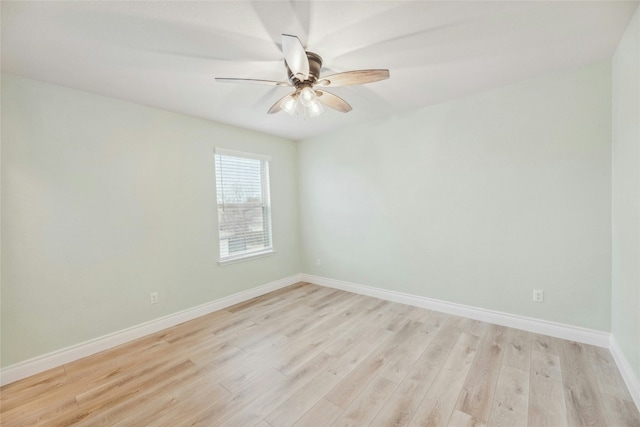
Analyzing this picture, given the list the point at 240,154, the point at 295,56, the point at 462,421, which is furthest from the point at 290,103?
the point at 462,421

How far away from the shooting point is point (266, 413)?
1648mm

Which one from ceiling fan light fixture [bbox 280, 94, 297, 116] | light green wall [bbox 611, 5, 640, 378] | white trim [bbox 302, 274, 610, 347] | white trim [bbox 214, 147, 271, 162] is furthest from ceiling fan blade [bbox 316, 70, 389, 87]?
white trim [bbox 302, 274, 610, 347]

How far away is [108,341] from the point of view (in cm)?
248

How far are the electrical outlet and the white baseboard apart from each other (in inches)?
130

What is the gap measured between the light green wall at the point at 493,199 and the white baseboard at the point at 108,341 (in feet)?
5.79

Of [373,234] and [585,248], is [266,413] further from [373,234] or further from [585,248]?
[585,248]

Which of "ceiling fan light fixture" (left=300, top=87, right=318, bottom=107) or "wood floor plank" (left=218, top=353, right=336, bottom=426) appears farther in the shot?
"ceiling fan light fixture" (left=300, top=87, right=318, bottom=107)

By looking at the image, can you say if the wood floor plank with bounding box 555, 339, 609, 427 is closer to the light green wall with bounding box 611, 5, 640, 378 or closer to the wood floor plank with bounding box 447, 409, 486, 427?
the light green wall with bounding box 611, 5, 640, 378

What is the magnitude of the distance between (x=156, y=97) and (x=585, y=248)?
13.9 ft

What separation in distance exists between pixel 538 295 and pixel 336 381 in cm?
212

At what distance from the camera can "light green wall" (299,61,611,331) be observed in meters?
2.24

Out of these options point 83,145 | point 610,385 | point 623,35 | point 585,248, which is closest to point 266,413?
point 610,385

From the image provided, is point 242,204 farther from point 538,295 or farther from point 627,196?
point 627,196

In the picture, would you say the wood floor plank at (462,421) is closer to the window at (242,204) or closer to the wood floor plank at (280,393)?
the wood floor plank at (280,393)
